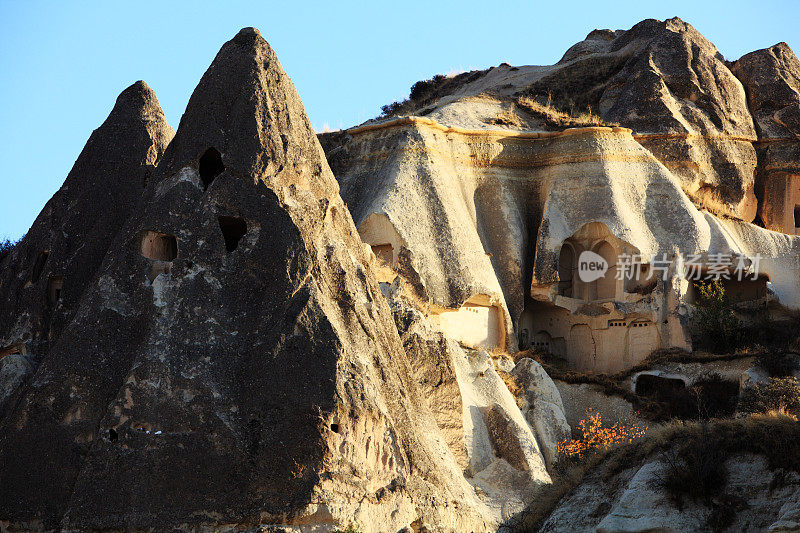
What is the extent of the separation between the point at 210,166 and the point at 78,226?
3.14 metres

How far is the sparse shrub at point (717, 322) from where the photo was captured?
1203 inches

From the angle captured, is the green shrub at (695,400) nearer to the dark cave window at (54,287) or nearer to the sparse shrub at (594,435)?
the sparse shrub at (594,435)

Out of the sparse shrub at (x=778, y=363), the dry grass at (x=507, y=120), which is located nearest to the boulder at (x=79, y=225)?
the sparse shrub at (x=778, y=363)

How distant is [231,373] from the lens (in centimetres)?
1608

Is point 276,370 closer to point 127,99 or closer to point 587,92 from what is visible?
point 127,99

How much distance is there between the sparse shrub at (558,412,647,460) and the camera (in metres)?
25.0

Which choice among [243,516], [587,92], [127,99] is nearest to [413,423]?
[243,516]

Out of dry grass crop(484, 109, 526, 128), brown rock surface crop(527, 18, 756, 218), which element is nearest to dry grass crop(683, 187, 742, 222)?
brown rock surface crop(527, 18, 756, 218)

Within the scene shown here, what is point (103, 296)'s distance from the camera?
16969 mm

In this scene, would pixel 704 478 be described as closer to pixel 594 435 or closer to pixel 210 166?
pixel 210 166

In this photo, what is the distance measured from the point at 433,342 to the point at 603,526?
8.98 m

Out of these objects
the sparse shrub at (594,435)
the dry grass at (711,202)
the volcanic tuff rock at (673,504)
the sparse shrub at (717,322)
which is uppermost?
the dry grass at (711,202)

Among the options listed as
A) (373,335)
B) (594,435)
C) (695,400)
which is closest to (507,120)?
(695,400)

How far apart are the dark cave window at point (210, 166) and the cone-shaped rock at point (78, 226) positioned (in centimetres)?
236
